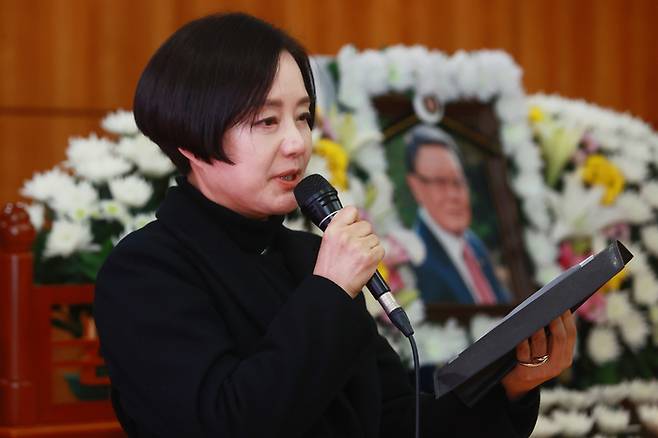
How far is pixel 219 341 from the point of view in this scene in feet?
4.34

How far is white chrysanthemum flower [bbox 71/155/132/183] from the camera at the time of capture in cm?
243

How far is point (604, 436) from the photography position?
9.04ft

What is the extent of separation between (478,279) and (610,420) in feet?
1.77

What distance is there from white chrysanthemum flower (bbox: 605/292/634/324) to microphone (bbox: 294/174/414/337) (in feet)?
6.42

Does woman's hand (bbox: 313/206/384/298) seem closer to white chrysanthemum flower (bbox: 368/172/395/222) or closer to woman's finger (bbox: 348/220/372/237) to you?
woman's finger (bbox: 348/220/372/237)

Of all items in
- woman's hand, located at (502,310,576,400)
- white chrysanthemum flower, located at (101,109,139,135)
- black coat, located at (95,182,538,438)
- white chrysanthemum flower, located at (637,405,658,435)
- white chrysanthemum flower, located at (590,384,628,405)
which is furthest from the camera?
white chrysanthemum flower, located at (590,384,628,405)

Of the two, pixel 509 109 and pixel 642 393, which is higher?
pixel 509 109

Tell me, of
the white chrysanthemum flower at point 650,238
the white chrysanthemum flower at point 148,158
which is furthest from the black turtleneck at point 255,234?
the white chrysanthemum flower at point 650,238

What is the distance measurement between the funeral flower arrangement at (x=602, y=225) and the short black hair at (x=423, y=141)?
1.06 feet

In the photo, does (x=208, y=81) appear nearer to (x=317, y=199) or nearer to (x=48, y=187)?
(x=317, y=199)

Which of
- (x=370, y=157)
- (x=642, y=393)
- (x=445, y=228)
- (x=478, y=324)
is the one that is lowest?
(x=642, y=393)

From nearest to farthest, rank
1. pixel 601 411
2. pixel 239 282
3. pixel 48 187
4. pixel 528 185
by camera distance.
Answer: pixel 239 282 < pixel 48 187 < pixel 601 411 < pixel 528 185

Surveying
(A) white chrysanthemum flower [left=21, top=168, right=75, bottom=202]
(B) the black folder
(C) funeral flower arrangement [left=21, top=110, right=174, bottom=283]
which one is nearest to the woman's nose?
(B) the black folder

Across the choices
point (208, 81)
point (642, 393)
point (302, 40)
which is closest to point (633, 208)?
point (642, 393)
